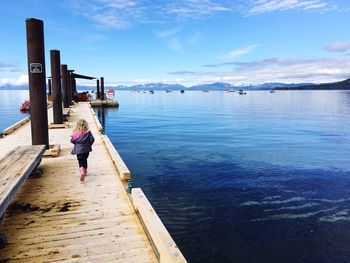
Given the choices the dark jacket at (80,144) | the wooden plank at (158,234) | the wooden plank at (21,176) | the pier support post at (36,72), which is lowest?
the wooden plank at (158,234)

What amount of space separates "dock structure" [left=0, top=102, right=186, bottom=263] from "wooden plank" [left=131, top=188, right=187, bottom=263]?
11mm

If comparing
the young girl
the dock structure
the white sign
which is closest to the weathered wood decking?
the dock structure

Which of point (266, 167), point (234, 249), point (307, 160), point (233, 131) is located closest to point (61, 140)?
point (234, 249)

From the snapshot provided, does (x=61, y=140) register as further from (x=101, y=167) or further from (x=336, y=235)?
(x=336, y=235)

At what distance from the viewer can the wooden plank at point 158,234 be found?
145 inches

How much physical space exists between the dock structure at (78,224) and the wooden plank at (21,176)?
57 centimetres

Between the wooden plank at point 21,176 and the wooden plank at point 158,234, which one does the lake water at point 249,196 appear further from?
the wooden plank at point 21,176

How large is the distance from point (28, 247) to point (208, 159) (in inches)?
490

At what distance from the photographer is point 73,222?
516 cm

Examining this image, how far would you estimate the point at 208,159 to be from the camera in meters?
16.2

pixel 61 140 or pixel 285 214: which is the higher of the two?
pixel 61 140

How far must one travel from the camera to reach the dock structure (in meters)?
4.14

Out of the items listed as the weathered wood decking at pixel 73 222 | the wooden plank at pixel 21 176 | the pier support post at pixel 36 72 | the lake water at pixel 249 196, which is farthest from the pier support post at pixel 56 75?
the weathered wood decking at pixel 73 222

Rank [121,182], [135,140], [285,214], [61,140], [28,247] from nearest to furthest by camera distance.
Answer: [28,247], [121,182], [285,214], [61,140], [135,140]
